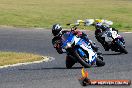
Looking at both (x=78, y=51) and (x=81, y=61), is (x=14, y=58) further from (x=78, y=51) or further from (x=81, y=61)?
(x=81, y=61)

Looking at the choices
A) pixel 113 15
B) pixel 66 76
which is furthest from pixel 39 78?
pixel 113 15

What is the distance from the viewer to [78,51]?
18.5 m


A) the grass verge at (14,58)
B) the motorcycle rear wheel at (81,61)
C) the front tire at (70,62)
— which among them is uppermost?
the motorcycle rear wheel at (81,61)

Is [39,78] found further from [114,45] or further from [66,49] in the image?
[114,45]

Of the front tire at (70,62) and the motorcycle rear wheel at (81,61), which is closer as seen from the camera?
the motorcycle rear wheel at (81,61)

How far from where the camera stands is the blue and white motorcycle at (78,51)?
18.3 meters

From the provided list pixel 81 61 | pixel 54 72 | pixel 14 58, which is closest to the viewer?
pixel 54 72

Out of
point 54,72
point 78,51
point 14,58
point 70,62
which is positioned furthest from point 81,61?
point 14,58

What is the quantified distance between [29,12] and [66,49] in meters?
34.2

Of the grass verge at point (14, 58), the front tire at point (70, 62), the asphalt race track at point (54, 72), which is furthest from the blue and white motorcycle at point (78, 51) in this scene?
the grass verge at point (14, 58)

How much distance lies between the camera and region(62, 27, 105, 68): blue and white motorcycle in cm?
1831

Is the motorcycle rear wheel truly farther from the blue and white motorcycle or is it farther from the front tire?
the front tire

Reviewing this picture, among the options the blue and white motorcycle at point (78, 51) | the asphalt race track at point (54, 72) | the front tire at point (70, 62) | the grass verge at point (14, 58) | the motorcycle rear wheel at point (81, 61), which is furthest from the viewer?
the grass verge at point (14, 58)

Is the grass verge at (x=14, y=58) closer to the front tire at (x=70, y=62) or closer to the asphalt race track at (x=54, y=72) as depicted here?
the asphalt race track at (x=54, y=72)
